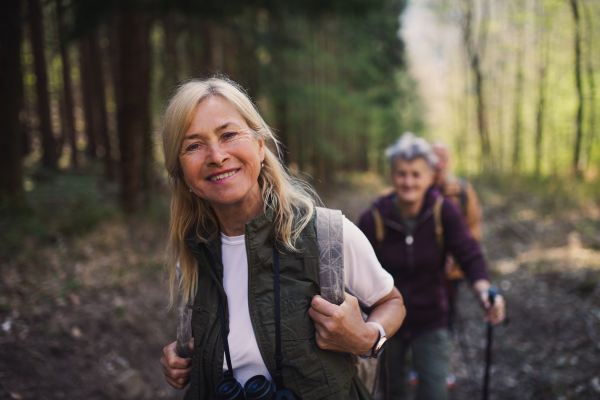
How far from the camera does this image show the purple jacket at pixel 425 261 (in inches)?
115

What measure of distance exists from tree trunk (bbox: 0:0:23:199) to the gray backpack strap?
25.7 feet

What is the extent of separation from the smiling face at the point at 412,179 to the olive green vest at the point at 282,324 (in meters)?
1.64

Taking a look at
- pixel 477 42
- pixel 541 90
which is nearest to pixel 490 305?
pixel 541 90

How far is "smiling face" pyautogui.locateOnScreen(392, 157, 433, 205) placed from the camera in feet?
10.0

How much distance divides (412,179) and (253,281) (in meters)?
1.99

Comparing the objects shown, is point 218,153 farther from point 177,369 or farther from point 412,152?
point 412,152

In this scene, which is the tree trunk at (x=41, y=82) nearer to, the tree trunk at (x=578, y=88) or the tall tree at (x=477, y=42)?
the tree trunk at (x=578, y=88)

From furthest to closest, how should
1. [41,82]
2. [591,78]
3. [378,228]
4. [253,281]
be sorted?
[41,82]
[591,78]
[378,228]
[253,281]

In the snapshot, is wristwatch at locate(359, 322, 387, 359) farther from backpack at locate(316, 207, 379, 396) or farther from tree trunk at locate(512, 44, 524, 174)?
tree trunk at locate(512, 44, 524, 174)

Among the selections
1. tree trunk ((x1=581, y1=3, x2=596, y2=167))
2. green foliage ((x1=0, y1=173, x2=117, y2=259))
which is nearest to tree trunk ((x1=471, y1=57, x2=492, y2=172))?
tree trunk ((x1=581, y1=3, x2=596, y2=167))

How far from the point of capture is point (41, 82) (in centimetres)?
1220

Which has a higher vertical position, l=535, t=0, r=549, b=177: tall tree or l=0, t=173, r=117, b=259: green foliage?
l=535, t=0, r=549, b=177: tall tree

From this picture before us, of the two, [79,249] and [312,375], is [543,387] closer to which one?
[312,375]

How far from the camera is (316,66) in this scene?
44.4ft
